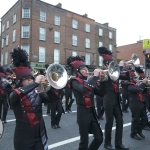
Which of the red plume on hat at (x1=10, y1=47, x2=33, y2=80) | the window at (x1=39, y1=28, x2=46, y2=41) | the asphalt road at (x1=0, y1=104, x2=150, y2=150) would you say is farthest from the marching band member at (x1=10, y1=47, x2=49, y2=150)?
the window at (x1=39, y1=28, x2=46, y2=41)

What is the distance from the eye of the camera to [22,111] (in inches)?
120

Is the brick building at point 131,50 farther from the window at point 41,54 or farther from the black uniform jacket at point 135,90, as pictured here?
the black uniform jacket at point 135,90

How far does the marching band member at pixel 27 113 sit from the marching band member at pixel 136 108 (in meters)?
3.38

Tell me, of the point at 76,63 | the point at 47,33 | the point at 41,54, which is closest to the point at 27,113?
the point at 76,63

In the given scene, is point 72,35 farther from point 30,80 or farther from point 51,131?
point 30,80

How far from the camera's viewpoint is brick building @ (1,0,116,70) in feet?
82.3

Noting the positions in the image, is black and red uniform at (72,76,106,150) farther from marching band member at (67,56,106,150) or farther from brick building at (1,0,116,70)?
brick building at (1,0,116,70)

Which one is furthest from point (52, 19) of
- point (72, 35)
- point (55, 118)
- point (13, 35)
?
point (55, 118)

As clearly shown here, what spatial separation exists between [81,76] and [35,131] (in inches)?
64.3

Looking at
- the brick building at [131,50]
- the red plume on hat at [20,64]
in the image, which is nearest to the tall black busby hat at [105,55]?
the red plume on hat at [20,64]

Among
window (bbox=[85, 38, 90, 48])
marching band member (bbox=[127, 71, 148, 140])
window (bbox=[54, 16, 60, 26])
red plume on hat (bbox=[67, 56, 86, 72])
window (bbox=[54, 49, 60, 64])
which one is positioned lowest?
marching band member (bbox=[127, 71, 148, 140])

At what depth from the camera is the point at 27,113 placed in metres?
3.04

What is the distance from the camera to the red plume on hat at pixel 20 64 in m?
3.18

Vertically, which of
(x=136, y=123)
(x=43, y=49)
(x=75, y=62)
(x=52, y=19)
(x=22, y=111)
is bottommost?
(x=136, y=123)
